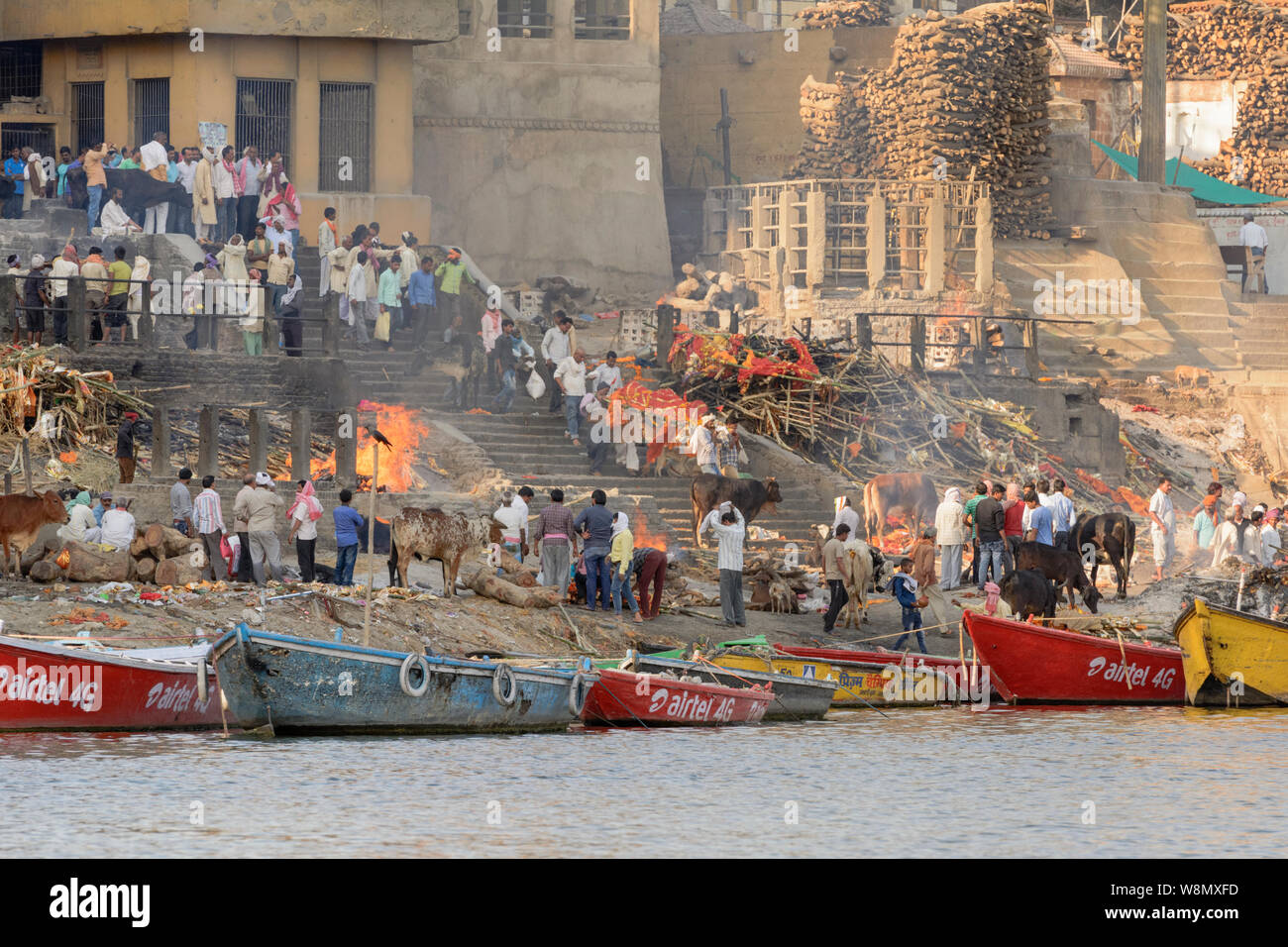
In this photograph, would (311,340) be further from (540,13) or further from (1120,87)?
(1120,87)

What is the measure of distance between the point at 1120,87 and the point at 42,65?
81.8 ft

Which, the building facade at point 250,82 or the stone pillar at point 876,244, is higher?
the building facade at point 250,82

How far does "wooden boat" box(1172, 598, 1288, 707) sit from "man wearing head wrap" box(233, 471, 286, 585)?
391 inches

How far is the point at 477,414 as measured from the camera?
3266 cm

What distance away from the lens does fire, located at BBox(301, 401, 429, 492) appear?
30203mm

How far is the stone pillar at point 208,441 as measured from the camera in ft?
93.3

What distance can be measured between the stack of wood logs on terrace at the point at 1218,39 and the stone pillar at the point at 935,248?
13.5m

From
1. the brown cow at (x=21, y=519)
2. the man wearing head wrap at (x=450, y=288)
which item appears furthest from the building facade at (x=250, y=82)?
the brown cow at (x=21, y=519)

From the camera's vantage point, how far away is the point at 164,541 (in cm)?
2559

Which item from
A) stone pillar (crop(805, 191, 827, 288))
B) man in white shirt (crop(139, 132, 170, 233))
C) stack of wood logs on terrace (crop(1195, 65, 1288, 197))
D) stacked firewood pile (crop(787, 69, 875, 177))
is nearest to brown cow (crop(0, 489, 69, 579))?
man in white shirt (crop(139, 132, 170, 233))

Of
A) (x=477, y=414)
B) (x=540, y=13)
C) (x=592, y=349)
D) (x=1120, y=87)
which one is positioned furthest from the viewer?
(x=1120, y=87)

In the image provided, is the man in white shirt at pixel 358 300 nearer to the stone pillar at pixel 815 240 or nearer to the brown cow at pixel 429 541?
the brown cow at pixel 429 541
